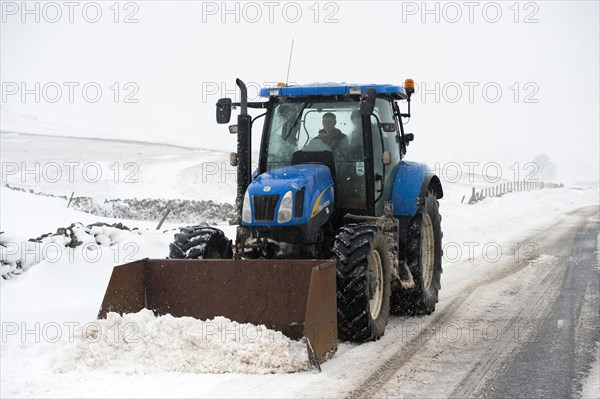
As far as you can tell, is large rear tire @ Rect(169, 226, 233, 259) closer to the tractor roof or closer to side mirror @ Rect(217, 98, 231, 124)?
side mirror @ Rect(217, 98, 231, 124)

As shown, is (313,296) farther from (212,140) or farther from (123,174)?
(212,140)

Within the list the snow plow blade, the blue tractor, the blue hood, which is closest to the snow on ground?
the blue tractor

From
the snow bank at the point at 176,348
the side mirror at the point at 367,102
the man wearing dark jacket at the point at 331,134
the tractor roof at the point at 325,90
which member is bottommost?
the snow bank at the point at 176,348

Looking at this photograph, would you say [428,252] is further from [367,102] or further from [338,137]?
[367,102]

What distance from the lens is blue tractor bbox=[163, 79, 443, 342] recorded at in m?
5.91

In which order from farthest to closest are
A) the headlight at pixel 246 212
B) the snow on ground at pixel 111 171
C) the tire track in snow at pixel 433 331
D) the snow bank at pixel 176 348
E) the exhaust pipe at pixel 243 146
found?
1. the snow on ground at pixel 111 171
2. the exhaust pipe at pixel 243 146
3. the headlight at pixel 246 212
4. the snow bank at pixel 176 348
5. the tire track in snow at pixel 433 331

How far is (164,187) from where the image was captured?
32875mm

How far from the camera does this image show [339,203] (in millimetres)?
6965

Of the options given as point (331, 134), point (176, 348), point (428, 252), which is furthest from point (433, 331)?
point (176, 348)

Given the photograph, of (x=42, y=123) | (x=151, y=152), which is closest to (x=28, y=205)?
(x=151, y=152)

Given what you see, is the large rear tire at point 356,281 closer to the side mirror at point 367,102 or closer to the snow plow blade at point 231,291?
the snow plow blade at point 231,291

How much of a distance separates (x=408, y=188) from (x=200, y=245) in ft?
7.16

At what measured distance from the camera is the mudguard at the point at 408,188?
A: 727 cm

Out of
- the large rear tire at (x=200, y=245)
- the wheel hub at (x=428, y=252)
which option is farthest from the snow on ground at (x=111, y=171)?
the large rear tire at (x=200, y=245)
